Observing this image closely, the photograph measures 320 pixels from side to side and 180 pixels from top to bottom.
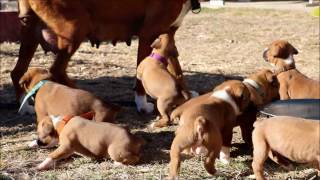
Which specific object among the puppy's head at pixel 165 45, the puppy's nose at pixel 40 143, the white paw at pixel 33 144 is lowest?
the white paw at pixel 33 144

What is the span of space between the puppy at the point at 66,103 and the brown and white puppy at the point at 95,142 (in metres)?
0.52

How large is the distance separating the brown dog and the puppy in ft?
2.08

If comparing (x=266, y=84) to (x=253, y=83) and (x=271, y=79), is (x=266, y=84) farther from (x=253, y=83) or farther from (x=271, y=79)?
(x=253, y=83)

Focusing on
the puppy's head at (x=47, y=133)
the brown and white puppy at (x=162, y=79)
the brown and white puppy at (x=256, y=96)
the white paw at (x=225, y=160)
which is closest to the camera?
the white paw at (x=225, y=160)

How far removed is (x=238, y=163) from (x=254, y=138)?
73 centimetres

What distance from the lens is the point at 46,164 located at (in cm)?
507

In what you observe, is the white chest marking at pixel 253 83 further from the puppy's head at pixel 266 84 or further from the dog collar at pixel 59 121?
the dog collar at pixel 59 121

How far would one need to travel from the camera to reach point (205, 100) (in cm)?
509

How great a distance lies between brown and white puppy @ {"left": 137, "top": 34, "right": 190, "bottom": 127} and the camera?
6.10 meters

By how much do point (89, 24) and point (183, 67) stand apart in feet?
10.7

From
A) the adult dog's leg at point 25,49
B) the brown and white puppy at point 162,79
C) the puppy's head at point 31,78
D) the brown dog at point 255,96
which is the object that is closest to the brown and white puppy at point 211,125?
the brown dog at point 255,96

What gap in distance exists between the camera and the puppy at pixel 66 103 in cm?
571

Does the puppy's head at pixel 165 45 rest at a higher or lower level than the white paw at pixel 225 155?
higher

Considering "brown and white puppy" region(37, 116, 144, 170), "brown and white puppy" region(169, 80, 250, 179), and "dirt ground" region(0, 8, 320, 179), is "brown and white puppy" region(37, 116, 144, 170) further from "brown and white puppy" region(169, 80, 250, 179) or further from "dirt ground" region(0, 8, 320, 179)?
"brown and white puppy" region(169, 80, 250, 179)
